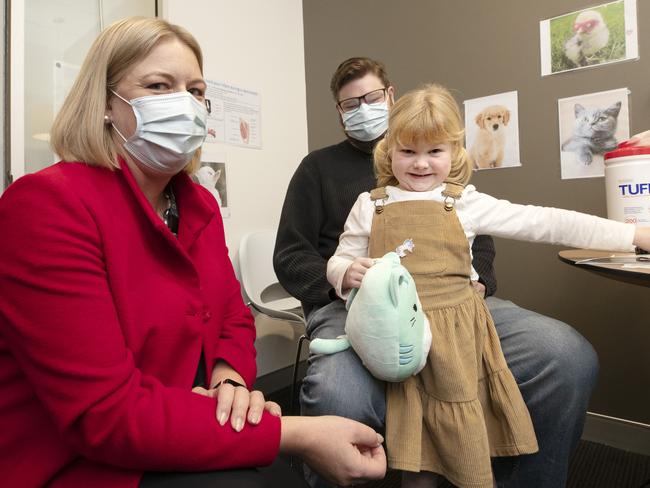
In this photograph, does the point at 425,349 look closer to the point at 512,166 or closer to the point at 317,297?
the point at 317,297

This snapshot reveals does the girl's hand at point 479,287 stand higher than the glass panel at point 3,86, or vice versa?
the glass panel at point 3,86

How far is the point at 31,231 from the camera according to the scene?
667mm

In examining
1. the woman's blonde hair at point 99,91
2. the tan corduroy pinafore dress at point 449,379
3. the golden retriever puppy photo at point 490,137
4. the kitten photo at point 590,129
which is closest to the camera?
the woman's blonde hair at point 99,91

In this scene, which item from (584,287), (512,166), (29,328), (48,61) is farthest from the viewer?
(512,166)

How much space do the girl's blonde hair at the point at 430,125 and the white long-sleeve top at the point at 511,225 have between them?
3.3 inches

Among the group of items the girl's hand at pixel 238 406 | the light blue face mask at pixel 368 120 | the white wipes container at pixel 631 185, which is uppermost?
the light blue face mask at pixel 368 120

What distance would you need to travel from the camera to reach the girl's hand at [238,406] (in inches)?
28.7

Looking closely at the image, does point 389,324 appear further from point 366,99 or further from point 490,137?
point 490,137

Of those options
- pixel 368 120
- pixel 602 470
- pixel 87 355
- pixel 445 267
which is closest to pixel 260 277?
pixel 368 120

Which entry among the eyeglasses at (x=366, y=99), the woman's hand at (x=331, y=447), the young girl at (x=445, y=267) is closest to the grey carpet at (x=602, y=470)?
the young girl at (x=445, y=267)

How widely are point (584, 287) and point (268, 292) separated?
150 cm

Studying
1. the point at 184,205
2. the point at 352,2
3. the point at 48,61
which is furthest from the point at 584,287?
the point at 48,61

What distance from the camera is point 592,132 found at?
1902mm

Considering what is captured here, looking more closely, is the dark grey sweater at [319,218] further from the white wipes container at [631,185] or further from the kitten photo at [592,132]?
the kitten photo at [592,132]
